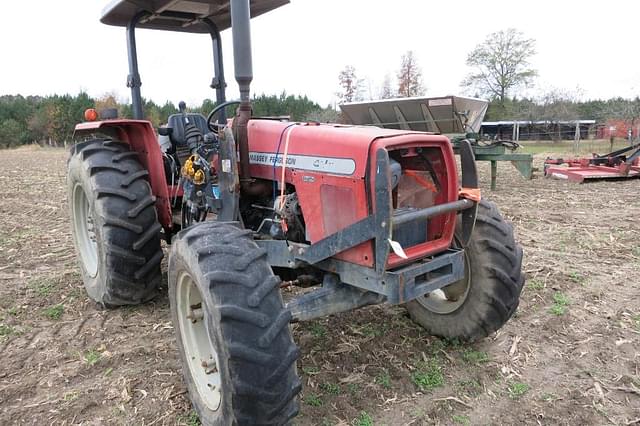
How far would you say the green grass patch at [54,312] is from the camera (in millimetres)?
3938

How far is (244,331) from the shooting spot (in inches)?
87.2

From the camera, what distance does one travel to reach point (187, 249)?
2561 millimetres

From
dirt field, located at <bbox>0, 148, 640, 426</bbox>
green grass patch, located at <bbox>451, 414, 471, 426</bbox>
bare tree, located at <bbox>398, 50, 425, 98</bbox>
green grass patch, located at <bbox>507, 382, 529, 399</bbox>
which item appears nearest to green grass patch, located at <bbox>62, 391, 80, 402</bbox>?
dirt field, located at <bbox>0, 148, 640, 426</bbox>

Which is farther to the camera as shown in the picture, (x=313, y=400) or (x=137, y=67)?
(x=137, y=67)

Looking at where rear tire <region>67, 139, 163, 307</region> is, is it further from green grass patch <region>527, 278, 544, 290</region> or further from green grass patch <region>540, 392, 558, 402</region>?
green grass patch <region>527, 278, 544, 290</region>

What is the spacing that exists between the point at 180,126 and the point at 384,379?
9.29 feet

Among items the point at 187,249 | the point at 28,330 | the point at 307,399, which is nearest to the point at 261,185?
the point at 187,249

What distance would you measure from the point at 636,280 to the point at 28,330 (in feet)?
16.8

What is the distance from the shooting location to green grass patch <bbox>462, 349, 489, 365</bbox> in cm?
326

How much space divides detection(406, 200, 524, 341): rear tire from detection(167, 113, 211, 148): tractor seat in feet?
8.38

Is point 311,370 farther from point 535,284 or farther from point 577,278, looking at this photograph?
point 577,278

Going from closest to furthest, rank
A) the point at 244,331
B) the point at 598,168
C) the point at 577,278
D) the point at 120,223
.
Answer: the point at 244,331
the point at 120,223
the point at 577,278
the point at 598,168

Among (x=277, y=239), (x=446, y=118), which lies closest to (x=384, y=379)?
(x=277, y=239)

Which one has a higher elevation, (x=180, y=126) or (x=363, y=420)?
(x=180, y=126)
